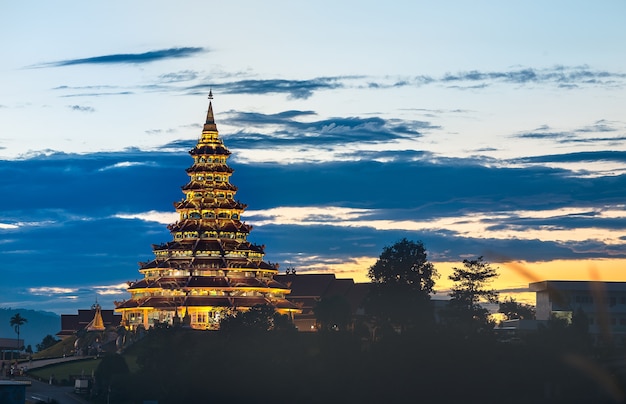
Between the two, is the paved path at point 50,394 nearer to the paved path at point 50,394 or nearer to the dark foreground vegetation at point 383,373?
the paved path at point 50,394

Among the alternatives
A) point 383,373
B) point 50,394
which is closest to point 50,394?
point 50,394

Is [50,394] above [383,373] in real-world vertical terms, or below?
below

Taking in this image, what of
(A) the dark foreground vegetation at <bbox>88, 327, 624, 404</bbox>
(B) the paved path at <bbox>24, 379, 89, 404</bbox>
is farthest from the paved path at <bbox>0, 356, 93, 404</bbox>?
(A) the dark foreground vegetation at <bbox>88, 327, 624, 404</bbox>

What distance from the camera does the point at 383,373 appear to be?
6969 inches

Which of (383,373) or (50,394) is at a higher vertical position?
(383,373)

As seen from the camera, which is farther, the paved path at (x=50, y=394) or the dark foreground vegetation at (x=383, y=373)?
the paved path at (x=50, y=394)

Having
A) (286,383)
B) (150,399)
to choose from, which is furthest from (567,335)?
(150,399)

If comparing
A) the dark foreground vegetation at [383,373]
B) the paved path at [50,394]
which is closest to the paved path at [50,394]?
the paved path at [50,394]

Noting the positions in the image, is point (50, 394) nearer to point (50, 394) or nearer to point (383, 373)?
point (50, 394)

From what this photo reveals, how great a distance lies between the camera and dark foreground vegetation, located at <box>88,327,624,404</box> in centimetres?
17225

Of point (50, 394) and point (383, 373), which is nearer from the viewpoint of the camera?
point (383, 373)

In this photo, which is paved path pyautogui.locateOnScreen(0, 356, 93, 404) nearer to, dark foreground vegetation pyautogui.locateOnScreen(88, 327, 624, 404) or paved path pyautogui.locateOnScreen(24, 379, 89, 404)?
paved path pyautogui.locateOnScreen(24, 379, 89, 404)

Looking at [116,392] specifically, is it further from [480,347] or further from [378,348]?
[480,347]

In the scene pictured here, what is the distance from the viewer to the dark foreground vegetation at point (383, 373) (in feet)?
565
